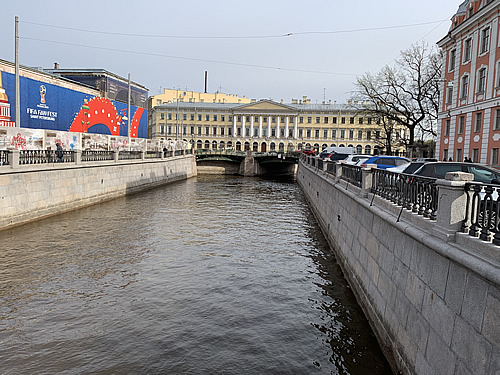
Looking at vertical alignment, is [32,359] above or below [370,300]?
below

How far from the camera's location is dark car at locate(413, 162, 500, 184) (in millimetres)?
10565

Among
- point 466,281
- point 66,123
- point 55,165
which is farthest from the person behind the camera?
point 66,123

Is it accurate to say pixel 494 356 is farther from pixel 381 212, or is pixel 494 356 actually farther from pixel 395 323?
pixel 381 212

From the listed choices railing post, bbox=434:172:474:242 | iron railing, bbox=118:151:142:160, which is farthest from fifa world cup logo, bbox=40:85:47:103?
railing post, bbox=434:172:474:242

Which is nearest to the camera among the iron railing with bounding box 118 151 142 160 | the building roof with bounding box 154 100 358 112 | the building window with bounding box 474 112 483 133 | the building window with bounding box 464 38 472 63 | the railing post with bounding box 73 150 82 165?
the railing post with bounding box 73 150 82 165

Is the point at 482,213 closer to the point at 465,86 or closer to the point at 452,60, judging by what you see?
the point at 465,86

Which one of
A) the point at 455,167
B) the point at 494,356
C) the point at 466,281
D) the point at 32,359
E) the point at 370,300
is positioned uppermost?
the point at 455,167

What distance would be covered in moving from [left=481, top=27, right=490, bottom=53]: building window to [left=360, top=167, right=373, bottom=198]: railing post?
Result: 19.9m

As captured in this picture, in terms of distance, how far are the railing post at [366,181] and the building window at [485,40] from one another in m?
19.9

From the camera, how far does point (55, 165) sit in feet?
65.3

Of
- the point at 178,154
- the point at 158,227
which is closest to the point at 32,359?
the point at 158,227

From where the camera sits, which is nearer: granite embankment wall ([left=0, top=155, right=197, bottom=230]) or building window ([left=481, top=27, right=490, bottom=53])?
granite embankment wall ([left=0, top=155, right=197, bottom=230])

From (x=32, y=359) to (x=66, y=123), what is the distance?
3731 centimetres

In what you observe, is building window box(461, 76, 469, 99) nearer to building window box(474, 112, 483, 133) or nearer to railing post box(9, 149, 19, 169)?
building window box(474, 112, 483, 133)
